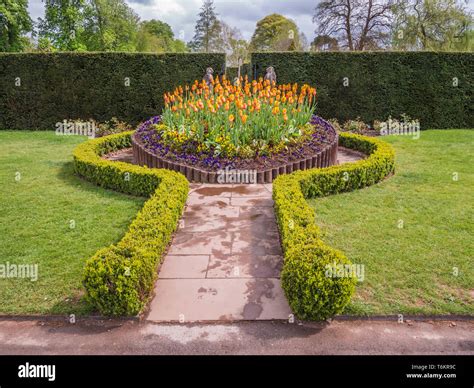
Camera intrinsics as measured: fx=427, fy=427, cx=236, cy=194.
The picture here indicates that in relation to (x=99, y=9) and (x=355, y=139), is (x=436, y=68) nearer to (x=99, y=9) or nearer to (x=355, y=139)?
(x=355, y=139)

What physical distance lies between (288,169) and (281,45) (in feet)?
144

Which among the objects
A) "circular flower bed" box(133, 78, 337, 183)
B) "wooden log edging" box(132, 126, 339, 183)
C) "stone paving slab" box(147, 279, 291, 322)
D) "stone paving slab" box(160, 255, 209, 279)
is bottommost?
"stone paving slab" box(147, 279, 291, 322)

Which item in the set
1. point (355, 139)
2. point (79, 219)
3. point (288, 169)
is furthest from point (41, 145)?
point (355, 139)

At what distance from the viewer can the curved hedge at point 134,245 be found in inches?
164

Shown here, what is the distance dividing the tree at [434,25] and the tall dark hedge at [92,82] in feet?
63.8

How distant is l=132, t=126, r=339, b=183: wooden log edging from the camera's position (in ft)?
28.1

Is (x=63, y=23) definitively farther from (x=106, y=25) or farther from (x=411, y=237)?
(x=411, y=237)

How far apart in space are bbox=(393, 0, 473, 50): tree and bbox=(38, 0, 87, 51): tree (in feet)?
76.0

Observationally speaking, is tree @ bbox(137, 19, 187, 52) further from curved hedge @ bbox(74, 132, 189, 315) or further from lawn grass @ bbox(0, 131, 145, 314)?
curved hedge @ bbox(74, 132, 189, 315)

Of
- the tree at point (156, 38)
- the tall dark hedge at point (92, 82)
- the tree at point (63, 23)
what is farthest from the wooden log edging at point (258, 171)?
the tree at point (156, 38)

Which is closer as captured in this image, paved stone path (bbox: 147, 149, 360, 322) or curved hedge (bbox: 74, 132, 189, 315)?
curved hedge (bbox: 74, 132, 189, 315)

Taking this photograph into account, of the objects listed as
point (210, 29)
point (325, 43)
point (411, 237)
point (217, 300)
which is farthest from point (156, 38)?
point (217, 300)

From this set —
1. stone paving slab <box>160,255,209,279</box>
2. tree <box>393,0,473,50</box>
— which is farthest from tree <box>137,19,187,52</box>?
stone paving slab <box>160,255,209,279</box>

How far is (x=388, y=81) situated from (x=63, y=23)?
25.3 metres
